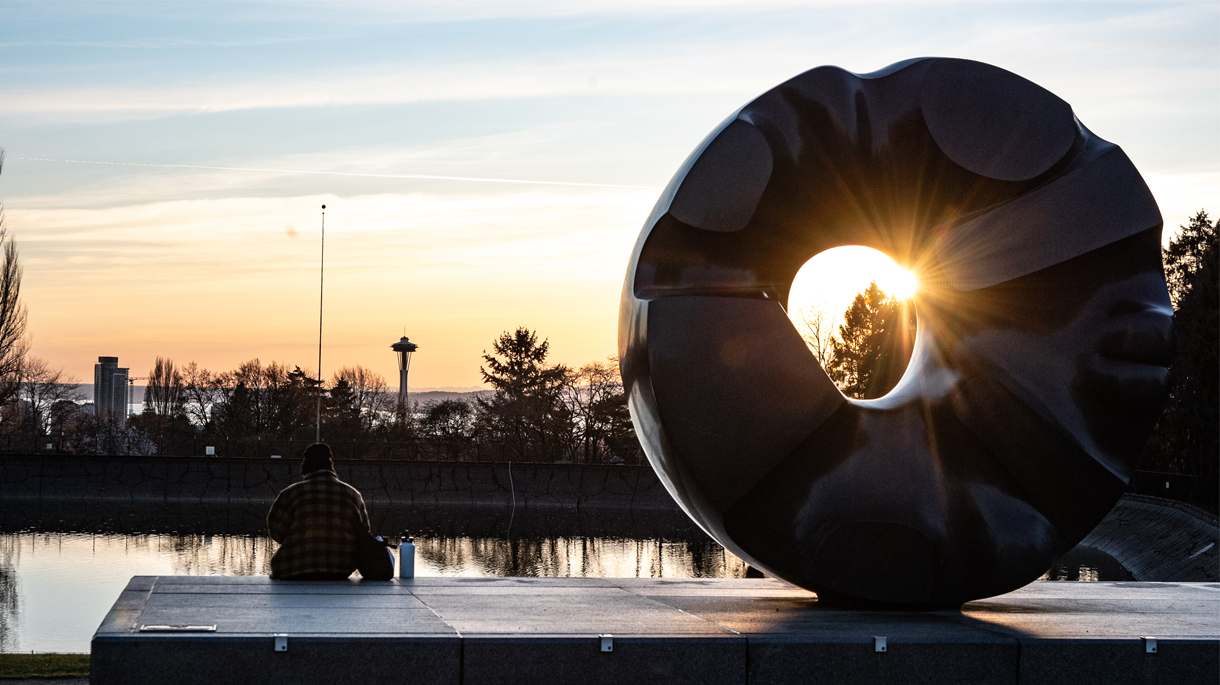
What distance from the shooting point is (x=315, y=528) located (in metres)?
7.70

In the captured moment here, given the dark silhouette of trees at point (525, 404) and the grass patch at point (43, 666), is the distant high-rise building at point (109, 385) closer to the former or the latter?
the dark silhouette of trees at point (525, 404)

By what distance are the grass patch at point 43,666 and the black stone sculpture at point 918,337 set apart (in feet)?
16.8

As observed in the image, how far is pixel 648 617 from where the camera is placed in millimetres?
6578

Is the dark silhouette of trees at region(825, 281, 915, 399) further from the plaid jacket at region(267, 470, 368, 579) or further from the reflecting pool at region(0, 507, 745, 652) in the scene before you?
the plaid jacket at region(267, 470, 368, 579)

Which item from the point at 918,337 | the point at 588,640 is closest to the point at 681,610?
the point at 588,640

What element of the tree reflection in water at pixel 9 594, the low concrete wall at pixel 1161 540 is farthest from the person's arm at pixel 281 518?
the low concrete wall at pixel 1161 540

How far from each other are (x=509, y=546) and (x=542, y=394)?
34368 millimetres

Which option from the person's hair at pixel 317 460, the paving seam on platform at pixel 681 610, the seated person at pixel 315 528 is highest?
the person's hair at pixel 317 460

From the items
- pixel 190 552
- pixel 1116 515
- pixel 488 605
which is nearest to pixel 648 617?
pixel 488 605

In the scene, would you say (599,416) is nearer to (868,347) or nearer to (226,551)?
(868,347)

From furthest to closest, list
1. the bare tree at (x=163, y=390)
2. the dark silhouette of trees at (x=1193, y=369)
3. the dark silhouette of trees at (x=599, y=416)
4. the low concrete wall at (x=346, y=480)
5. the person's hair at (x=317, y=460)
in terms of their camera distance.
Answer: the bare tree at (x=163, y=390) → the dark silhouette of trees at (x=599, y=416) → the low concrete wall at (x=346, y=480) → the dark silhouette of trees at (x=1193, y=369) → the person's hair at (x=317, y=460)

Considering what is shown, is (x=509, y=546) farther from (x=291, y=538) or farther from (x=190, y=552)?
(x=291, y=538)

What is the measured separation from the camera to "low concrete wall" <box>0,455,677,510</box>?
38531 mm

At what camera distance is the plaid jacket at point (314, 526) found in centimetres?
768
